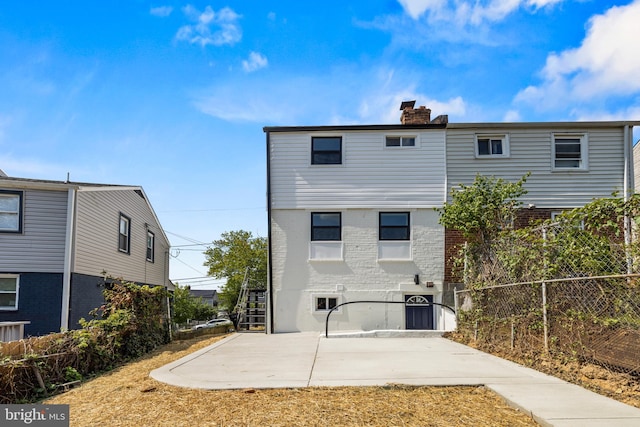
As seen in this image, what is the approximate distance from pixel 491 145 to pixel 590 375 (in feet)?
32.8

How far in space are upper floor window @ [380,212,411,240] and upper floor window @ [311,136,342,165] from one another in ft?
7.42

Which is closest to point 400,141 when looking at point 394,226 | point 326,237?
point 394,226

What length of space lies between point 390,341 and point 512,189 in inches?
186

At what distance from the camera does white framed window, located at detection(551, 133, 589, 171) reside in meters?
14.5

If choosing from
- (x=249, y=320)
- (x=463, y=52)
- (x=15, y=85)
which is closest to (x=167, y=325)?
(x=249, y=320)

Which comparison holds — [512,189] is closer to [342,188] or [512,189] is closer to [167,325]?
[342,188]

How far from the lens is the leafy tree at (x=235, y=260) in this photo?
122ft

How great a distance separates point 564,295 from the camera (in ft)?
21.9

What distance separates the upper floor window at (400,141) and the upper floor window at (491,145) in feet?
6.60

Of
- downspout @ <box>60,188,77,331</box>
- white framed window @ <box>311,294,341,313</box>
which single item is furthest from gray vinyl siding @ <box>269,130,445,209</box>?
downspout @ <box>60,188,77,331</box>

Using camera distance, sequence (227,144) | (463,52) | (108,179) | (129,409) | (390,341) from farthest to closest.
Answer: (108,179) → (227,144) → (463,52) → (390,341) → (129,409)

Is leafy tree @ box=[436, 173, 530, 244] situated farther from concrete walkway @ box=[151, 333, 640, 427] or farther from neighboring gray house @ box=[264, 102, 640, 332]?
concrete walkway @ box=[151, 333, 640, 427]

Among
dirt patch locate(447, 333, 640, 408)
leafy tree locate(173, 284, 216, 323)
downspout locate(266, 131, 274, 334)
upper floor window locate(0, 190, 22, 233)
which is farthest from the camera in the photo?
leafy tree locate(173, 284, 216, 323)

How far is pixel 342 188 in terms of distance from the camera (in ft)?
47.9
